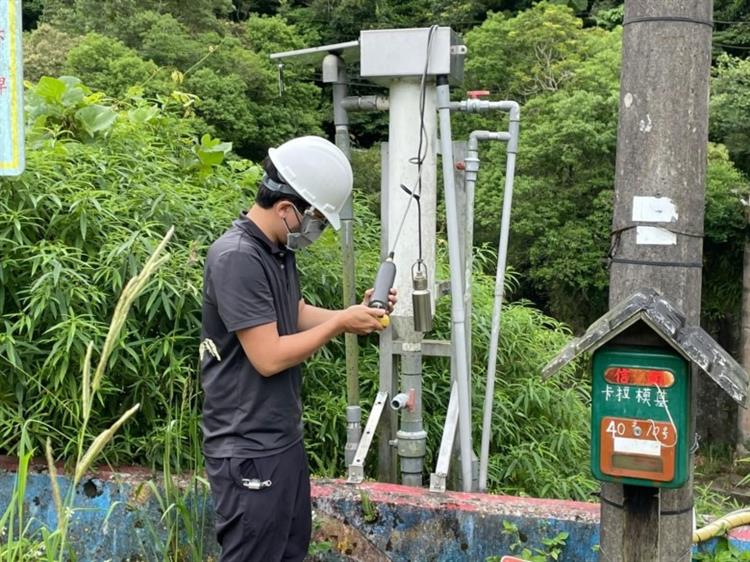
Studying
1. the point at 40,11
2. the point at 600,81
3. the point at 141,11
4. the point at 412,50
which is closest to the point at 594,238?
the point at 600,81

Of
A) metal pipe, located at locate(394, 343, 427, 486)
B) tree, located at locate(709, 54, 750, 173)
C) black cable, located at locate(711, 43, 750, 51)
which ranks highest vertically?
black cable, located at locate(711, 43, 750, 51)

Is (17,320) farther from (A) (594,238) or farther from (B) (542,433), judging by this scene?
(A) (594,238)

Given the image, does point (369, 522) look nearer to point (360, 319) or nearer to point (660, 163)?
point (360, 319)

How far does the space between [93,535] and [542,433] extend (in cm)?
213

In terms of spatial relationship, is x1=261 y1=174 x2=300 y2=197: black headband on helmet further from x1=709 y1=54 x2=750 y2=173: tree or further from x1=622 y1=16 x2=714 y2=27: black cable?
x1=709 y1=54 x2=750 y2=173: tree

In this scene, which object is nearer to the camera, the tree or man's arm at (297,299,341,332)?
man's arm at (297,299,341,332)

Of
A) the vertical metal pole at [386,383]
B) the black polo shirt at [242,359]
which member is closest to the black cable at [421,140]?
the vertical metal pole at [386,383]

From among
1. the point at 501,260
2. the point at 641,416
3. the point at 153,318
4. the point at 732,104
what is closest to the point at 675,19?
the point at 641,416

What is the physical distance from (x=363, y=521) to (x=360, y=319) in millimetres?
1042

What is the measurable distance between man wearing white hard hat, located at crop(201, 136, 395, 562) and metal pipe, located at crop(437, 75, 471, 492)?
2.54 ft

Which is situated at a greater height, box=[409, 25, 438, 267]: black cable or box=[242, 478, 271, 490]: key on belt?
box=[409, 25, 438, 267]: black cable

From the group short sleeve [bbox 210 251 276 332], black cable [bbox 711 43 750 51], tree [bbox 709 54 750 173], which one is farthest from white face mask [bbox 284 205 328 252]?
black cable [bbox 711 43 750 51]

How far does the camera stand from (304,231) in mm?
2518

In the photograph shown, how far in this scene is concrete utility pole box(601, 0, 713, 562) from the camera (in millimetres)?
1977
